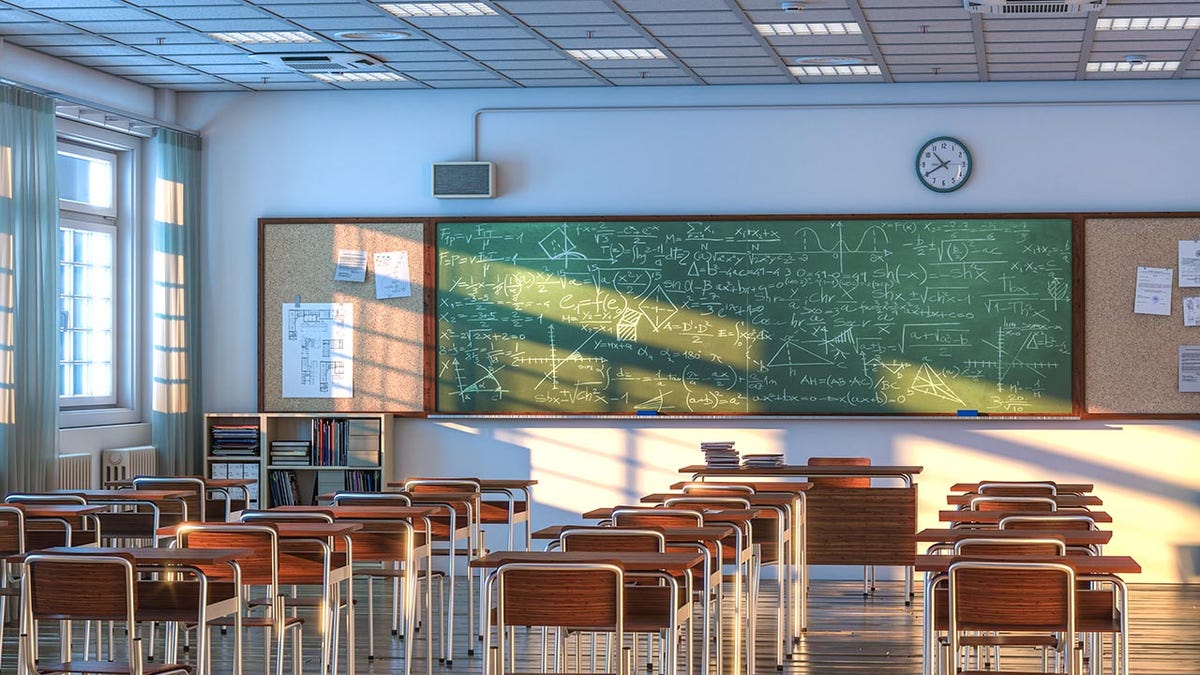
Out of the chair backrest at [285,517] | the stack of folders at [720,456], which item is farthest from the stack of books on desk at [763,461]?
the chair backrest at [285,517]

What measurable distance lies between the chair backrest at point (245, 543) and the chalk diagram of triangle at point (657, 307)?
536cm

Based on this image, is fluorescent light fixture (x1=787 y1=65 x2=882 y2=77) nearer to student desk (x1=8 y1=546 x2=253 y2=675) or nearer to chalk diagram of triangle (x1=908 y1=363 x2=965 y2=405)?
chalk diagram of triangle (x1=908 y1=363 x2=965 y2=405)

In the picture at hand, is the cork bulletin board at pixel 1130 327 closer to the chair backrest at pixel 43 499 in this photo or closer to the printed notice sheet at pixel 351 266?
the printed notice sheet at pixel 351 266

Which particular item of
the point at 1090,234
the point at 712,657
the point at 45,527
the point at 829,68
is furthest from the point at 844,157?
the point at 45,527

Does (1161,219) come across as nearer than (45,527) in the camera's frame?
No

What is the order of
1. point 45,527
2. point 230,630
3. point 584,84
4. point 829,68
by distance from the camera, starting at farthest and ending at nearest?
point 584,84 → point 829,68 → point 230,630 → point 45,527

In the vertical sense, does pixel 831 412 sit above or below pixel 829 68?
below

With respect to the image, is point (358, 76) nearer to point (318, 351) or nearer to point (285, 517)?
point (318, 351)

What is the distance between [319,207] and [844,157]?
12.2 ft

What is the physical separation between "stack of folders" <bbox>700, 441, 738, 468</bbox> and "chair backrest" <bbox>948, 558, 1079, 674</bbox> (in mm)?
4965

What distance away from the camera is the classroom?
10516 millimetres

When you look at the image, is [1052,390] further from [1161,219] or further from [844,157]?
[844,157]

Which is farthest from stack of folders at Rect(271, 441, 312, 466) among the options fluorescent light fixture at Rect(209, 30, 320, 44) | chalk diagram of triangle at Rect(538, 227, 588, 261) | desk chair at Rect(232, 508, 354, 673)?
desk chair at Rect(232, 508, 354, 673)

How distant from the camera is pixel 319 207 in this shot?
11.4 m
